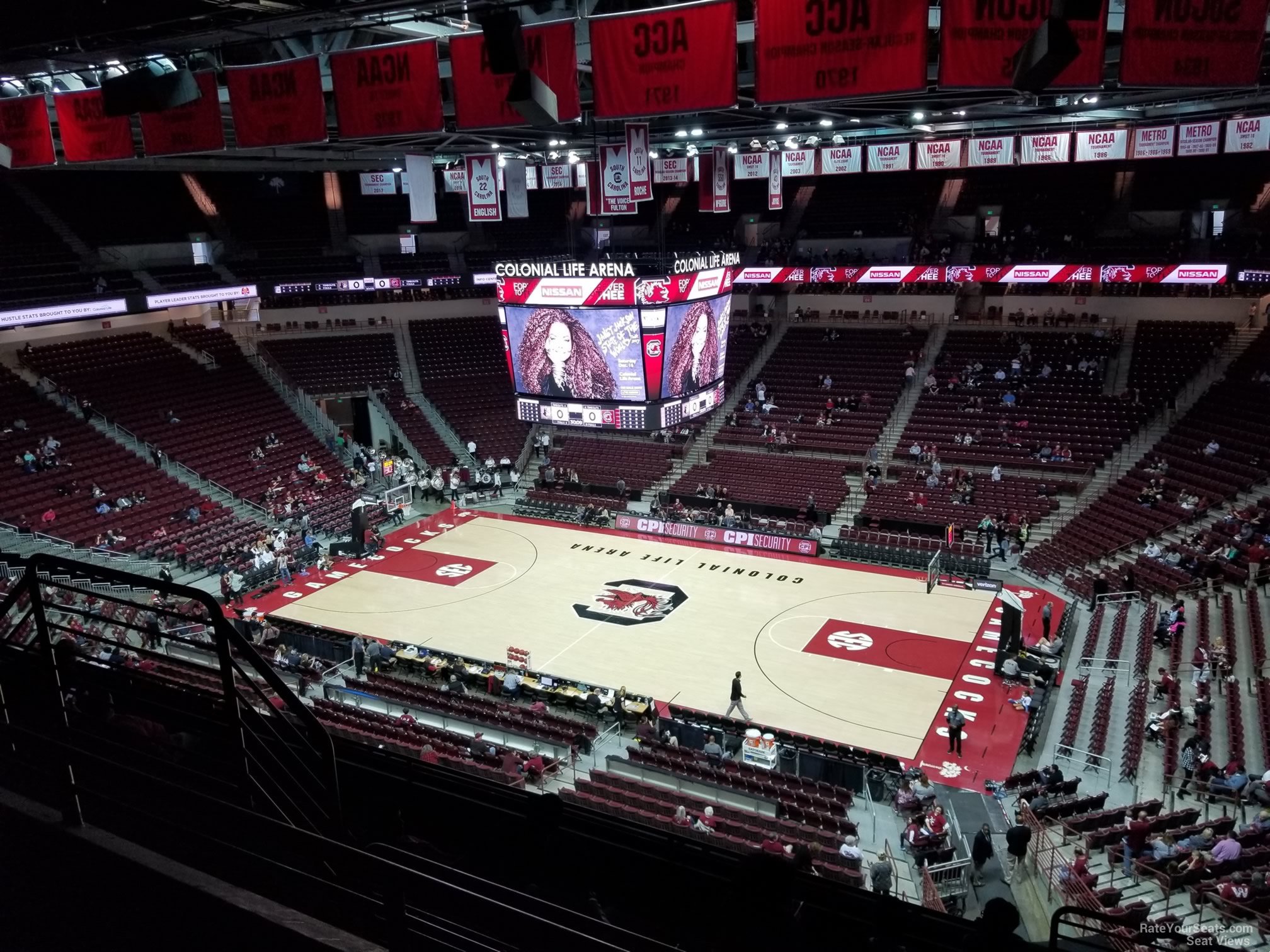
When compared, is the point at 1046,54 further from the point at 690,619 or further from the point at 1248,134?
the point at 1248,134

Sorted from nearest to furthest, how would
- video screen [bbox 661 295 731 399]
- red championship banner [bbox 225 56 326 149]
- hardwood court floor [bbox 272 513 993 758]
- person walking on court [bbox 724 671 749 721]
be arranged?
1. red championship banner [bbox 225 56 326 149]
2. person walking on court [bbox 724 671 749 721]
3. hardwood court floor [bbox 272 513 993 758]
4. video screen [bbox 661 295 731 399]

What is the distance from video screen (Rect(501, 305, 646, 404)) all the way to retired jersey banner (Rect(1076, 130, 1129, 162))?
45.6ft

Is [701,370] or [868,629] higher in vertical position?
[701,370]

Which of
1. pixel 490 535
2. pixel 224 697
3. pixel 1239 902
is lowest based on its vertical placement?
pixel 490 535

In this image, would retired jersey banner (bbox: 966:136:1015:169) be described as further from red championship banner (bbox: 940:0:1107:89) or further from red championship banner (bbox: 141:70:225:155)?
red championship banner (bbox: 141:70:225:155)

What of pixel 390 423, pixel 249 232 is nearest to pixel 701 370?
pixel 390 423

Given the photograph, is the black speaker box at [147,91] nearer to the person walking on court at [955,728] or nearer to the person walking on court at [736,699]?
the person walking on court at [736,699]

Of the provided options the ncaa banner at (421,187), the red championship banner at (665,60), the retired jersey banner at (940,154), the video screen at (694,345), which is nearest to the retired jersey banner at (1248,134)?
the retired jersey banner at (940,154)

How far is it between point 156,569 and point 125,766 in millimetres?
23054

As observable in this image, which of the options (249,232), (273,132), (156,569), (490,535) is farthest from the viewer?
(249,232)

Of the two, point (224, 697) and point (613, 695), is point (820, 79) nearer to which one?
point (224, 697)

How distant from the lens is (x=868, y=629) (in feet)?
67.8

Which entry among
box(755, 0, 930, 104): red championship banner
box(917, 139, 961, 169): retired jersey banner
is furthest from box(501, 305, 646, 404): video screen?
box(917, 139, 961, 169): retired jersey banner

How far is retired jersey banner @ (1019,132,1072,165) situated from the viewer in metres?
24.0
